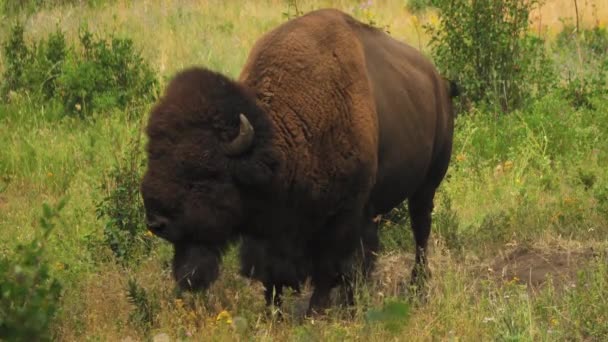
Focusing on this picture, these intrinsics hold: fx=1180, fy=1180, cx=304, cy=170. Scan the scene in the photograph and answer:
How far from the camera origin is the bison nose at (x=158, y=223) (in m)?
5.79

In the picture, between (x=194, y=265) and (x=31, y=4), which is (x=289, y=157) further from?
(x=31, y=4)

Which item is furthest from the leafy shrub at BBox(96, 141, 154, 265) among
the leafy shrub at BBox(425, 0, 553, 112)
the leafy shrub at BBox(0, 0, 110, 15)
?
the leafy shrub at BBox(0, 0, 110, 15)

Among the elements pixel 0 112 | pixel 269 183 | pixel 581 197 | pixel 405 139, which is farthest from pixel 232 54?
pixel 269 183

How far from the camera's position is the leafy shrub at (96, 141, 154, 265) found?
292 inches

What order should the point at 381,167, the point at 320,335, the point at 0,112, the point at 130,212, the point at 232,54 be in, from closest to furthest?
1. the point at 320,335
2. the point at 381,167
3. the point at 130,212
4. the point at 0,112
5. the point at 232,54

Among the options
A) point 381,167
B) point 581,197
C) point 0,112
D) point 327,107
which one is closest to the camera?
point 327,107

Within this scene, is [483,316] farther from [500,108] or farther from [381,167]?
[500,108]

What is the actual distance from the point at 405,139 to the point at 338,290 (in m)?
0.99

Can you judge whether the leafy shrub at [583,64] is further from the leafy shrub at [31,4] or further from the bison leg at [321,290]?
the leafy shrub at [31,4]

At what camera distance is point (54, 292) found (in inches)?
190

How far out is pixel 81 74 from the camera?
11.2m

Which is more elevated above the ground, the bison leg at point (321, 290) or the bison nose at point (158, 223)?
the bison nose at point (158, 223)

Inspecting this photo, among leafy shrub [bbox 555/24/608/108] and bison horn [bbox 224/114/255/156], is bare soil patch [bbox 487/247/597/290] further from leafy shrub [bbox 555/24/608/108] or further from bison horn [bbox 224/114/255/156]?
leafy shrub [bbox 555/24/608/108]

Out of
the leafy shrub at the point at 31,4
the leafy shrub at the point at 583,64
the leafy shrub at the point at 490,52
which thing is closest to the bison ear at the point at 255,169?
the leafy shrub at the point at 490,52
